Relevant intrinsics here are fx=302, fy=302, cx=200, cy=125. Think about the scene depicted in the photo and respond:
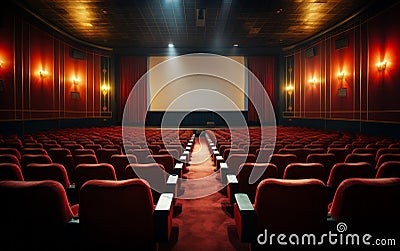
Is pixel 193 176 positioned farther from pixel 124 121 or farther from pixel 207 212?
pixel 124 121

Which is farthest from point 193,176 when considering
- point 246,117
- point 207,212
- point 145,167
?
point 246,117

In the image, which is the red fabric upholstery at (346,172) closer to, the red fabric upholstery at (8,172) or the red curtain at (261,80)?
the red fabric upholstery at (8,172)

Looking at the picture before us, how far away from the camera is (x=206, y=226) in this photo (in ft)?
9.51

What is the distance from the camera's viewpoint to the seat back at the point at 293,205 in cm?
171

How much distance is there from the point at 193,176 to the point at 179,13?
7493 millimetres

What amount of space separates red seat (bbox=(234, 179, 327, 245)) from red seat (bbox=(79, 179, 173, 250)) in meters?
0.59

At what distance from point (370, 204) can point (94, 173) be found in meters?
2.13

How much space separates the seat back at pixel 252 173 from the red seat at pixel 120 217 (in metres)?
1.29

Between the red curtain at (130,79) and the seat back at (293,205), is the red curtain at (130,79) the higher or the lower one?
the higher one

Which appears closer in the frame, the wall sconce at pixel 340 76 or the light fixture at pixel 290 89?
the wall sconce at pixel 340 76

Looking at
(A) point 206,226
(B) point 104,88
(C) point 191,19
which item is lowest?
(A) point 206,226

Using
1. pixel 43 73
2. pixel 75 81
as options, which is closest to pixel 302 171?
pixel 43 73

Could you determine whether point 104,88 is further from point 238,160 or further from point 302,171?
point 302,171

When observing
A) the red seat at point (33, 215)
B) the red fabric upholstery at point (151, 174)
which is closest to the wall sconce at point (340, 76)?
the red fabric upholstery at point (151, 174)
